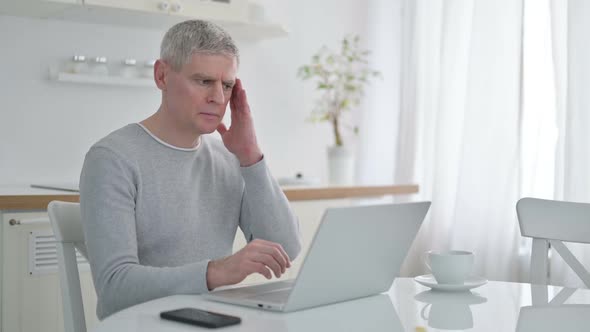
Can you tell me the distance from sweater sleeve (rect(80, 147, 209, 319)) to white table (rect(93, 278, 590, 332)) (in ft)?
0.18

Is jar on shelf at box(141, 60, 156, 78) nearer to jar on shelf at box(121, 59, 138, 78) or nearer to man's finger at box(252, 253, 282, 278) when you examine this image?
jar on shelf at box(121, 59, 138, 78)

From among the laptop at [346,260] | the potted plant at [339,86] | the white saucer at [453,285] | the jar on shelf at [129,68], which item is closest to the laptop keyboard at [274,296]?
the laptop at [346,260]

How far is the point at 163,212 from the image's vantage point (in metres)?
1.72

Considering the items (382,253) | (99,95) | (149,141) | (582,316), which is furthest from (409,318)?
(99,95)

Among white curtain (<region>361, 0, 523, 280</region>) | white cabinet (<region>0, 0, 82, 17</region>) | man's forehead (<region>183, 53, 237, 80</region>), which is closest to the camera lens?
man's forehead (<region>183, 53, 237, 80</region>)

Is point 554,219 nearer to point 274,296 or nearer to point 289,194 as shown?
point 274,296

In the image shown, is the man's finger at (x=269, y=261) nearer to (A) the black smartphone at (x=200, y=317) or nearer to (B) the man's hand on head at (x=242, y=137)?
(A) the black smartphone at (x=200, y=317)

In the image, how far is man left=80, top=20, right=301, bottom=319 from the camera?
1.52 m

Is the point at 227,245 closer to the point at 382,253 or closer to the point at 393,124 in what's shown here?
the point at 382,253

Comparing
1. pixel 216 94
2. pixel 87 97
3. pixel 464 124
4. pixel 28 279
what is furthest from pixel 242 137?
pixel 464 124

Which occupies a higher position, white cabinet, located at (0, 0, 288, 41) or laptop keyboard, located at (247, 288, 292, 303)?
white cabinet, located at (0, 0, 288, 41)

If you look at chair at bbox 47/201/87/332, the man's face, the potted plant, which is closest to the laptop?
chair at bbox 47/201/87/332

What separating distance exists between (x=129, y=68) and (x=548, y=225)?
6.90ft

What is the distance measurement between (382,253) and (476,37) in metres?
2.30
